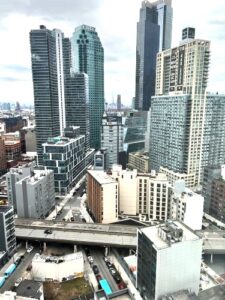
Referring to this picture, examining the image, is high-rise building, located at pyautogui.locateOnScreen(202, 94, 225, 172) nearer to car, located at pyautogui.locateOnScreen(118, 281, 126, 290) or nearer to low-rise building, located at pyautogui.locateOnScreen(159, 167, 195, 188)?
low-rise building, located at pyautogui.locateOnScreen(159, 167, 195, 188)

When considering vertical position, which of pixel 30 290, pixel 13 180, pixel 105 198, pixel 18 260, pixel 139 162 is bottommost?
pixel 18 260

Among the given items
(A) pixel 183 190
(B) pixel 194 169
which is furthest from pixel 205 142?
(A) pixel 183 190

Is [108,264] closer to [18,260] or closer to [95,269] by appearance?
[95,269]

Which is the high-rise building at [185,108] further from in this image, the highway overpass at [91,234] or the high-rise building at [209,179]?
the highway overpass at [91,234]

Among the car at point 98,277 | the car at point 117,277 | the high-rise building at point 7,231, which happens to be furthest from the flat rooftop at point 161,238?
the high-rise building at point 7,231

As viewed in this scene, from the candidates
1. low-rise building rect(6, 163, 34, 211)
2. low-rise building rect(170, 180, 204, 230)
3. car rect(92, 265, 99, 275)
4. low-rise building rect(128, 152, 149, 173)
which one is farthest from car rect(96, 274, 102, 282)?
low-rise building rect(128, 152, 149, 173)

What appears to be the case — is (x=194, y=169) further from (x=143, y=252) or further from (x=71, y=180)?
(x=143, y=252)

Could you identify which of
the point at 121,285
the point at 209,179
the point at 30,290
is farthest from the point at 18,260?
the point at 209,179
